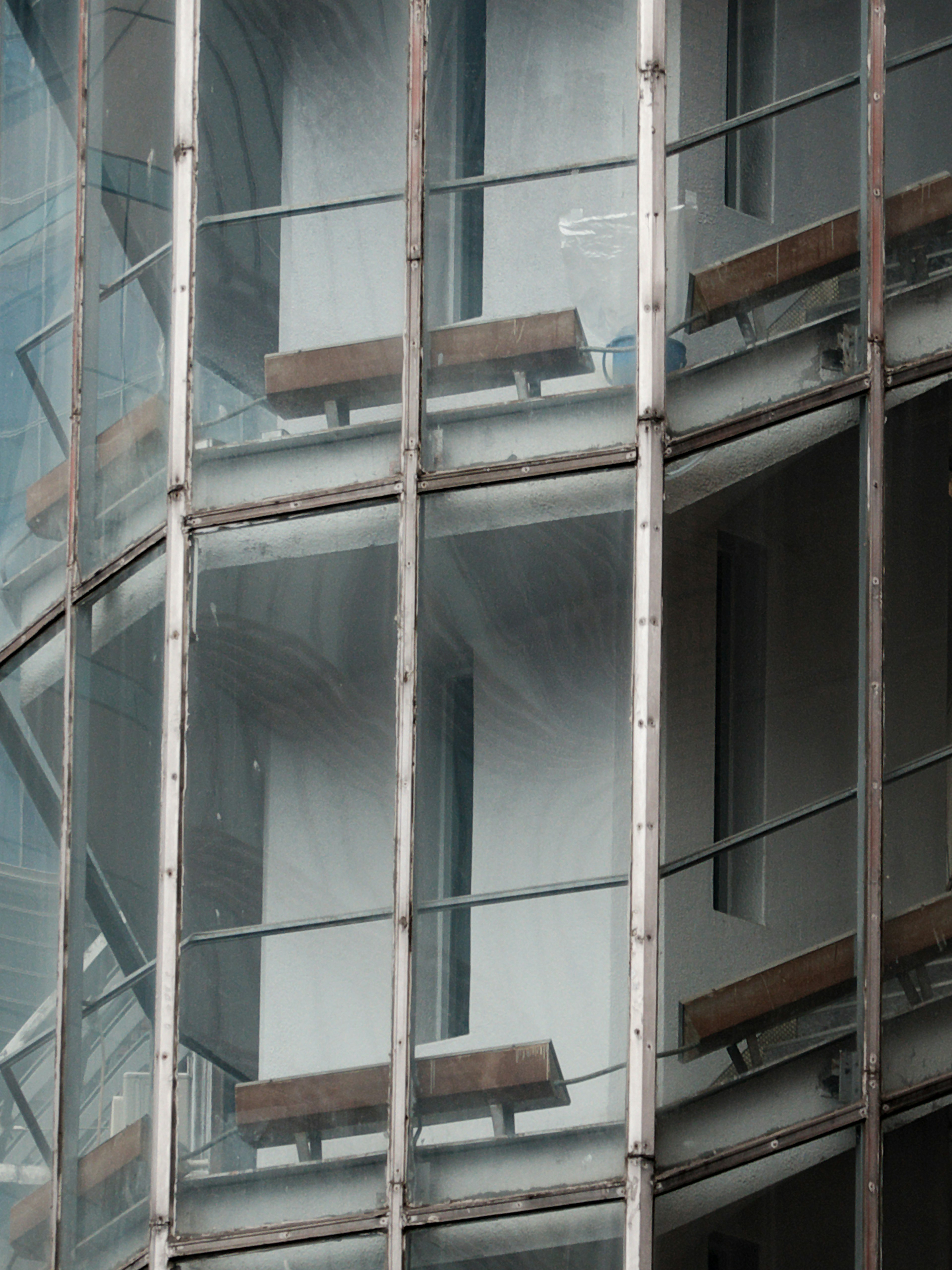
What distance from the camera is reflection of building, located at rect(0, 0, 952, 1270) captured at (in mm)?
9383

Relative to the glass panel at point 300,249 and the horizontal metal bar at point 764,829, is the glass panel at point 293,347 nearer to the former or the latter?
the glass panel at point 300,249

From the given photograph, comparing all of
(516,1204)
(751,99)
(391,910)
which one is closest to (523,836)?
(391,910)

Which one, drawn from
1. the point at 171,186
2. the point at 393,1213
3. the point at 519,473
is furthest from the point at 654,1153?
the point at 171,186

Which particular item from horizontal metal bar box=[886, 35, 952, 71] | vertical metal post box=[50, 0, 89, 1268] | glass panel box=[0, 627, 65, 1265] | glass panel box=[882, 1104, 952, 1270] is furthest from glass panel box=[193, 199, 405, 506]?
glass panel box=[882, 1104, 952, 1270]

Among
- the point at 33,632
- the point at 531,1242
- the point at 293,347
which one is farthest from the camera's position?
the point at 33,632

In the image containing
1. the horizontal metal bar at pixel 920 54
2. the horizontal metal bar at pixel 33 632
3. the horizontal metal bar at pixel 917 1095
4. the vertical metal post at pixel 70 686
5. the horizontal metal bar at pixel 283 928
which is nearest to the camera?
the horizontal metal bar at pixel 917 1095

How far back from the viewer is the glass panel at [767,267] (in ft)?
32.1

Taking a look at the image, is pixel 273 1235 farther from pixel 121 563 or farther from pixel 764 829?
pixel 121 563

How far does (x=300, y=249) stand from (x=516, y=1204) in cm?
466

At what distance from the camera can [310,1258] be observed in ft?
31.6

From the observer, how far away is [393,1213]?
9.42 metres

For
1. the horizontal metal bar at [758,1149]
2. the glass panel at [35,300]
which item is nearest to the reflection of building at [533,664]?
the horizontal metal bar at [758,1149]

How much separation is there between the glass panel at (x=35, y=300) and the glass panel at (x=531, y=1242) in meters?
4.23

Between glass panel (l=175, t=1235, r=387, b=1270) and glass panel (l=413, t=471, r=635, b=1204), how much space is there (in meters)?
0.35
